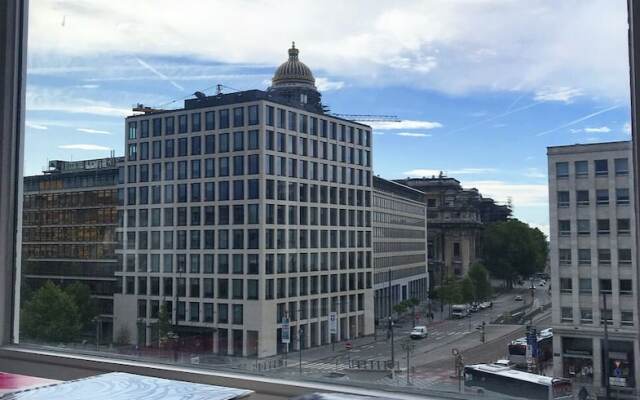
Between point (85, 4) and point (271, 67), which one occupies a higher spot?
point (85, 4)

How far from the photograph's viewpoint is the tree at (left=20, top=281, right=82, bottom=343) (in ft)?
6.51

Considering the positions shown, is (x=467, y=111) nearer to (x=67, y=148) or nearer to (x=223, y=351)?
(x=223, y=351)

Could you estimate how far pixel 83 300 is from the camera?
81.9 inches

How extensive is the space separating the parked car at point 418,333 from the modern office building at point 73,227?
109 centimetres

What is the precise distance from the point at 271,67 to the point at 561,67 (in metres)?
0.90

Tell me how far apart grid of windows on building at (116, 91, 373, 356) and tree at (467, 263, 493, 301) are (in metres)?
0.30

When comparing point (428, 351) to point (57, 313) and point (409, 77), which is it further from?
point (57, 313)

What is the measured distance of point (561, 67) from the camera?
1405 mm

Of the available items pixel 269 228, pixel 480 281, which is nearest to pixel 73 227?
pixel 269 228

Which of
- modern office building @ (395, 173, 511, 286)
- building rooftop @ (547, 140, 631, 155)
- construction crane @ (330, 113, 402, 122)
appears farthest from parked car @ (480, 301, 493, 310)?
construction crane @ (330, 113, 402, 122)

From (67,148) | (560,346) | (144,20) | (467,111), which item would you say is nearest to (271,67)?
(144,20)

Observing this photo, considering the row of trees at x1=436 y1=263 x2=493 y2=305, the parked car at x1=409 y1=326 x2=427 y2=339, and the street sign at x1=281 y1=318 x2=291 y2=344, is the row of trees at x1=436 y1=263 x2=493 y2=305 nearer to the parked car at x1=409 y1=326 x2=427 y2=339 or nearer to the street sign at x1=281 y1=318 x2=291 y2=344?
the parked car at x1=409 y1=326 x2=427 y2=339

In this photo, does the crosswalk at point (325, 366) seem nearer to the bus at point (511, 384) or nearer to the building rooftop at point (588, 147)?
the bus at point (511, 384)

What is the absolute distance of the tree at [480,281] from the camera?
62.2 inches
